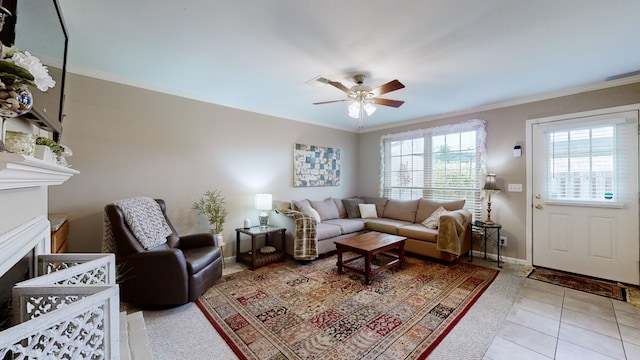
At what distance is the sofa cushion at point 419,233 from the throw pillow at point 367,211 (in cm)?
92

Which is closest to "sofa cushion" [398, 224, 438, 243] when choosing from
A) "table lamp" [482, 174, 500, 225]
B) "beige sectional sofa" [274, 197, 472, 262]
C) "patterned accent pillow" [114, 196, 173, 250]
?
"beige sectional sofa" [274, 197, 472, 262]

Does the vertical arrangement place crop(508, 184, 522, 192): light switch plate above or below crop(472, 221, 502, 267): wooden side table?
above

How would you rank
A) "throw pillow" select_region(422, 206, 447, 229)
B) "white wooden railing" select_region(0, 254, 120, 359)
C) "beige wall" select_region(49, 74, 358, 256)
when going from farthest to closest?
1. "throw pillow" select_region(422, 206, 447, 229)
2. "beige wall" select_region(49, 74, 358, 256)
3. "white wooden railing" select_region(0, 254, 120, 359)

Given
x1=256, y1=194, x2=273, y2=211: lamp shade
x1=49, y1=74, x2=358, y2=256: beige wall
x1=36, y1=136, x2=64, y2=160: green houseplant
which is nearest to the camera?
x1=36, y1=136, x2=64, y2=160: green houseplant

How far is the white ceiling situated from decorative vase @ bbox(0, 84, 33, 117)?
1214mm

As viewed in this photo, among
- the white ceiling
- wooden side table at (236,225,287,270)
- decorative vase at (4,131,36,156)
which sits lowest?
wooden side table at (236,225,287,270)

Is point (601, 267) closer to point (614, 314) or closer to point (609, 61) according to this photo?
point (614, 314)

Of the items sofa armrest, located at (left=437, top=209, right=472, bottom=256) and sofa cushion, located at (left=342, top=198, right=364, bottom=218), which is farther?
sofa cushion, located at (left=342, top=198, right=364, bottom=218)

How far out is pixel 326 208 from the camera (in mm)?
4730

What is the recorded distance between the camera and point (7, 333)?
2.05 ft

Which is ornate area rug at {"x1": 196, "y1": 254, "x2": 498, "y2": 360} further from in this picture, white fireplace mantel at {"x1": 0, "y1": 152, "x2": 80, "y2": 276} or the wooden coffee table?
white fireplace mantel at {"x1": 0, "y1": 152, "x2": 80, "y2": 276}

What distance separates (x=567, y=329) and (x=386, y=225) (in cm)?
244

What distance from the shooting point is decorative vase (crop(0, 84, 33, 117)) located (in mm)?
816

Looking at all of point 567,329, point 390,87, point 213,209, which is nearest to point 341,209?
point 213,209
